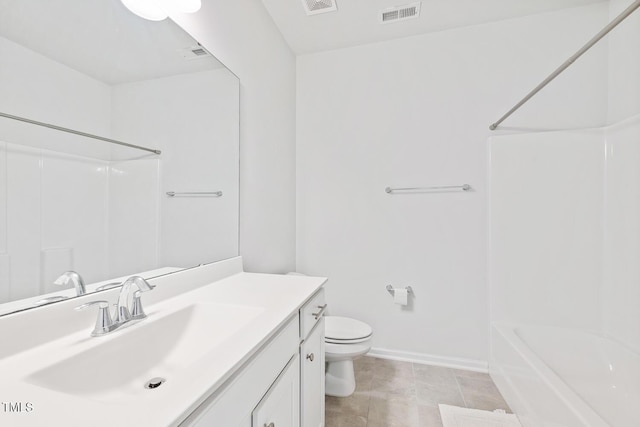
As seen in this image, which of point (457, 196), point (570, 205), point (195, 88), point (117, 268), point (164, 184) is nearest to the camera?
point (117, 268)

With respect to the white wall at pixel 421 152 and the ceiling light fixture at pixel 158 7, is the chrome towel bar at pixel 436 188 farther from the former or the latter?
the ceiling light fixture at pixel 158 7

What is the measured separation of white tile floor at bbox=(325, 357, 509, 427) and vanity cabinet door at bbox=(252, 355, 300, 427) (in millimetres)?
712

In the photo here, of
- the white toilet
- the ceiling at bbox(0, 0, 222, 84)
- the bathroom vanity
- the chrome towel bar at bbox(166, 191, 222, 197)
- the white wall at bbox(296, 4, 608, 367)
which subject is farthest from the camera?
the white wall at bbox(296, 4, 608, 367)

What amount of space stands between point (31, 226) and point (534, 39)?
284 centimetres

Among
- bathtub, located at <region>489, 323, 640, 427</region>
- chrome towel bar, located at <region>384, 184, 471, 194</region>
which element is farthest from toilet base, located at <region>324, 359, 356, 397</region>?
chrome towel bar, located at <region>384, 184, 471, 194</region>

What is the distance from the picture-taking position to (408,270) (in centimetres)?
220

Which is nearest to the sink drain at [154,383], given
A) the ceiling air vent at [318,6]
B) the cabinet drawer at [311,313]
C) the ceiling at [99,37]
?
the cabinet drawer at [311,313]

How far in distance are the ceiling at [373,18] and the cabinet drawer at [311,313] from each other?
6.12 ft

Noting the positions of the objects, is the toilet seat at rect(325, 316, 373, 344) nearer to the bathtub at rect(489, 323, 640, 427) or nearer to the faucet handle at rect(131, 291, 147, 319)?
Answer: the bathtub at rect(489, 323, 640, 427)

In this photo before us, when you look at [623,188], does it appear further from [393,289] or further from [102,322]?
[102,322]

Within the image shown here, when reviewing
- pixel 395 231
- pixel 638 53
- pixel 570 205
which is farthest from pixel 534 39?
Result: pixel 395 231

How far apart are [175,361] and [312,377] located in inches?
24.6

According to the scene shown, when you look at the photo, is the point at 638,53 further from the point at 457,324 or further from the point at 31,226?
the point at 31,226

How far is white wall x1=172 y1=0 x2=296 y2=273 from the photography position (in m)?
1.49
